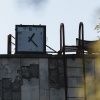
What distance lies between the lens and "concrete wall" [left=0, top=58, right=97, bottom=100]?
19.5 meters

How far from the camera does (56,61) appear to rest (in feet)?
65.9

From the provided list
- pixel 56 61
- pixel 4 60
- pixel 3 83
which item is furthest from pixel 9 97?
pixel 56 61

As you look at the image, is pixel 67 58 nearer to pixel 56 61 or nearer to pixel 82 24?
pixel 56 61

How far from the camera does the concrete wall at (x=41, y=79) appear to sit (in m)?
19.5

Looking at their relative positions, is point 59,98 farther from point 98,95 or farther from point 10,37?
point 10,37

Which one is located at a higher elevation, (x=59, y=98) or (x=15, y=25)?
(x=15, y=25)

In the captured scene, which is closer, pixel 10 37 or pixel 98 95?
pixel 98 95

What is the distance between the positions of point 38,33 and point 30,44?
80 centimetres

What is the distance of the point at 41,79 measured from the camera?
778 inches

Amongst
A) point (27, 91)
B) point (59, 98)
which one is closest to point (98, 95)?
point (59, 98)

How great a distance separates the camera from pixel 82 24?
20.6m

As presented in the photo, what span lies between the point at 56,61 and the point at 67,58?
65cm

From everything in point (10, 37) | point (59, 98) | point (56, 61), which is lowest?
point (59, 98)

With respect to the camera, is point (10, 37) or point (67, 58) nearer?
point (67, 58)
